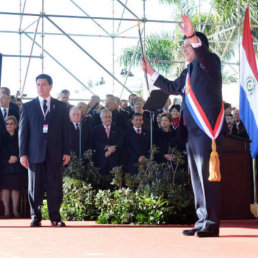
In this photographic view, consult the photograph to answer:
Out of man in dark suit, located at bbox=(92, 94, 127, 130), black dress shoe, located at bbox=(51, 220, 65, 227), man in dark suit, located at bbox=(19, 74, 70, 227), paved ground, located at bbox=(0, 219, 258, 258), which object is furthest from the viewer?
man in dark suit, located at bbox=(92, 94, 127, 130)

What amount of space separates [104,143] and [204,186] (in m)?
4.48

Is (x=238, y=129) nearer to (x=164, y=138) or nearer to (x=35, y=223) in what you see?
(x=164, y=138)

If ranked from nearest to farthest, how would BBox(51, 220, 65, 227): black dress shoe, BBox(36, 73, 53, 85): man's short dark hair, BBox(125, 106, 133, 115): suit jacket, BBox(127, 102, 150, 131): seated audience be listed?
BBox(51, 220, 65, 227): black dress shoe
BBox(36, 73, 53, 85): man's short dark hair
BBox(127, 102, 150, 131): seated audience
BBox(125, 106, 133, 115): suit jacket

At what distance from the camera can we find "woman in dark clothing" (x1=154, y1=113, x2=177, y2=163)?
9805mm

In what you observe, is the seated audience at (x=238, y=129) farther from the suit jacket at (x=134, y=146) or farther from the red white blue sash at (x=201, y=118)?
the red white blue sash at (x=201, y=118)

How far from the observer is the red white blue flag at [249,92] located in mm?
10773

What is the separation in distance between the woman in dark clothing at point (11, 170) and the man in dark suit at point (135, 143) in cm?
170

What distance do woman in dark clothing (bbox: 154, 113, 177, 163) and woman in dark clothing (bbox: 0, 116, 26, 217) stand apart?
7.16ft

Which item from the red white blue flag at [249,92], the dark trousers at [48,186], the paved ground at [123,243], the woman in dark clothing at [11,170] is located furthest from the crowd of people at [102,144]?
the paved ground at [123,243]

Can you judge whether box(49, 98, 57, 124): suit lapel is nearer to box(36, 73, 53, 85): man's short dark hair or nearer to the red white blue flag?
box(36, 73, 53, 85): man's short dark hair

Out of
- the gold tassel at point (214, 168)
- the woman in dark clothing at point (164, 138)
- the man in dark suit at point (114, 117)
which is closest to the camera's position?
the gold tassel at point (214, 168)

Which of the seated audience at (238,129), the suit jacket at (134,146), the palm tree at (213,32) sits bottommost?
the suit jacket at (134,146)

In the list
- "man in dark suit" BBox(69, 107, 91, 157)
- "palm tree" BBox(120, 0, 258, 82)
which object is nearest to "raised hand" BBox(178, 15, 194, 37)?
"man in dark suit" BBox(69, 107, 91, 157)

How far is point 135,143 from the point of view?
392 inches
